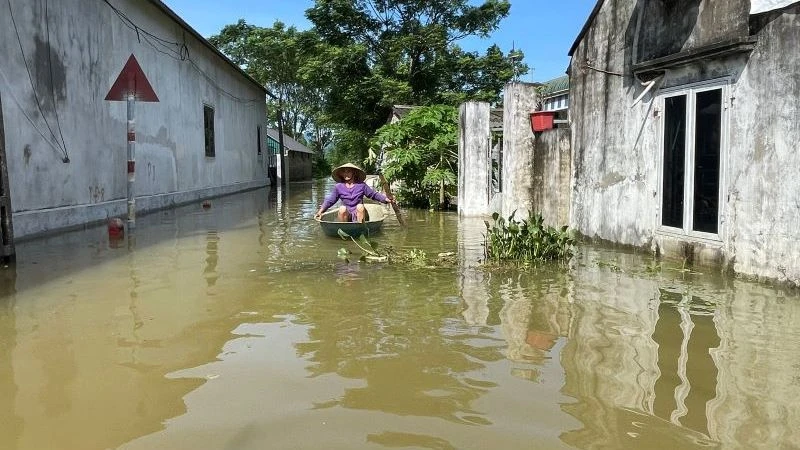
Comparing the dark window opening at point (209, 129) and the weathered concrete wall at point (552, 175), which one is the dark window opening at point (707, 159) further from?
the dark window opening at point (209, 129)

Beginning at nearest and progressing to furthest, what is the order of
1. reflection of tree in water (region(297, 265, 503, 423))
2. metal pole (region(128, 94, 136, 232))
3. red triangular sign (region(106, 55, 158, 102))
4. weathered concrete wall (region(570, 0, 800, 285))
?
reflection of tree in water (region(297, 265, 503, 423))
weathered concrete wall (region(570, 0, 800, 285))
red triangular sign (region(106, 55, 158, 102))
metal pole (region(128, 94, 136, 232))

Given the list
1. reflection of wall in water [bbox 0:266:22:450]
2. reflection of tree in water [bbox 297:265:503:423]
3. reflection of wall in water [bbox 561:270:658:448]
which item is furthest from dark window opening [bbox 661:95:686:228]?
reflection of wall in water [bbox 0:266:22:450]

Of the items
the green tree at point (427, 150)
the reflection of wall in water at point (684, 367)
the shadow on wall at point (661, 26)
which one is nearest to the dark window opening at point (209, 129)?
the green tree at point (427, 150)

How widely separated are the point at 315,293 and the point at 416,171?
32.1ft

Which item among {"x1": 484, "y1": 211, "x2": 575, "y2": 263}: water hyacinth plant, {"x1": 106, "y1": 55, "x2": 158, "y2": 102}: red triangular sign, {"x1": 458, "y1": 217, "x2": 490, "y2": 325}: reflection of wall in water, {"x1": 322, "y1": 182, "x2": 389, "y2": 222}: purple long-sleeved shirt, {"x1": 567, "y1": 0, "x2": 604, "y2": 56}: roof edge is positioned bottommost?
{"x1": 458, "y1": 217, "x2": 490, "y2": 325}: reflection of wall in water

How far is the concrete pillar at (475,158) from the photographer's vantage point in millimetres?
12938

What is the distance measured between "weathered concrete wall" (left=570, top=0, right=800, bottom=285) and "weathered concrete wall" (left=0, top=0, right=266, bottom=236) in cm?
801

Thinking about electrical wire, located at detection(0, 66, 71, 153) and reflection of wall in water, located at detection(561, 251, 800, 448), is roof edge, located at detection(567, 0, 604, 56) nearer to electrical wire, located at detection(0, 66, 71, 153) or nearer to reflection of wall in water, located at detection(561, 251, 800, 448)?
reflection of wall in water, located at detection(561, 251, 800, 448)

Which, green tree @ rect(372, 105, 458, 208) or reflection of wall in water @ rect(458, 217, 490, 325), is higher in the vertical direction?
green tree @ rect(372, 105, 458, 208)

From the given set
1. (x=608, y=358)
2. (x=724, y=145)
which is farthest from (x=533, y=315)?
(x=724, y=145)

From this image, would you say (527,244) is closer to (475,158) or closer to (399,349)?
(399,349)

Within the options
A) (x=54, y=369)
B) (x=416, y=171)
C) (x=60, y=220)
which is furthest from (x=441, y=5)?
(x=54, y=369)

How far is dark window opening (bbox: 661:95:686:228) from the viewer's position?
277 inches

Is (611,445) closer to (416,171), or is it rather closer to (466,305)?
(466,305)
